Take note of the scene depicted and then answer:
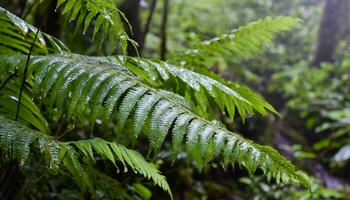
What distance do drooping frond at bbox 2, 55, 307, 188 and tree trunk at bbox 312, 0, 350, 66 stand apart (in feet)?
21.4

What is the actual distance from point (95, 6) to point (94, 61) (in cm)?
20

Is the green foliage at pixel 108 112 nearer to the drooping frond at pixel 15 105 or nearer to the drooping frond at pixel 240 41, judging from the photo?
the drooping frond at pixel 15 105

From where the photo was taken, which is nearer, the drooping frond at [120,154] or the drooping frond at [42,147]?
the drooping frond at [42,147]

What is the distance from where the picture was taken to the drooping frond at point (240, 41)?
2.01 meters

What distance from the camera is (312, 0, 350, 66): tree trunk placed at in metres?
7.18

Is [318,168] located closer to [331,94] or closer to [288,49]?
[331,94]

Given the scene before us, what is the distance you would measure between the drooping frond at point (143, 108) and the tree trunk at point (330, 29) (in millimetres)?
6521

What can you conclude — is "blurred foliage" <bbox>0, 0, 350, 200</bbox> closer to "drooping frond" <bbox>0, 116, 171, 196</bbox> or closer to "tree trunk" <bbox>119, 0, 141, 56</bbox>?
"drooping frond" <bbox>0, 116, 171, 196</bbox>

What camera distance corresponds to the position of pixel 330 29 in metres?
7.26

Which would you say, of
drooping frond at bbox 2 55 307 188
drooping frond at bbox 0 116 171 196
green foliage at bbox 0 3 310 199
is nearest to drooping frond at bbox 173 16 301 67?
green foliage at bbox 0 3 310 199

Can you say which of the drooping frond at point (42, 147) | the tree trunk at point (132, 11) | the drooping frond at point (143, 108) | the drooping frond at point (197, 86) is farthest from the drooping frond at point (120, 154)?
the tree trunk at point (132, 11)

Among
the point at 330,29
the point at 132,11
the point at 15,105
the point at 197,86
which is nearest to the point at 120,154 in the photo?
the point at 197,86

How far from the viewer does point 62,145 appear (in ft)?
3.79

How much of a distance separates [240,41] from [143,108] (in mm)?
1052
